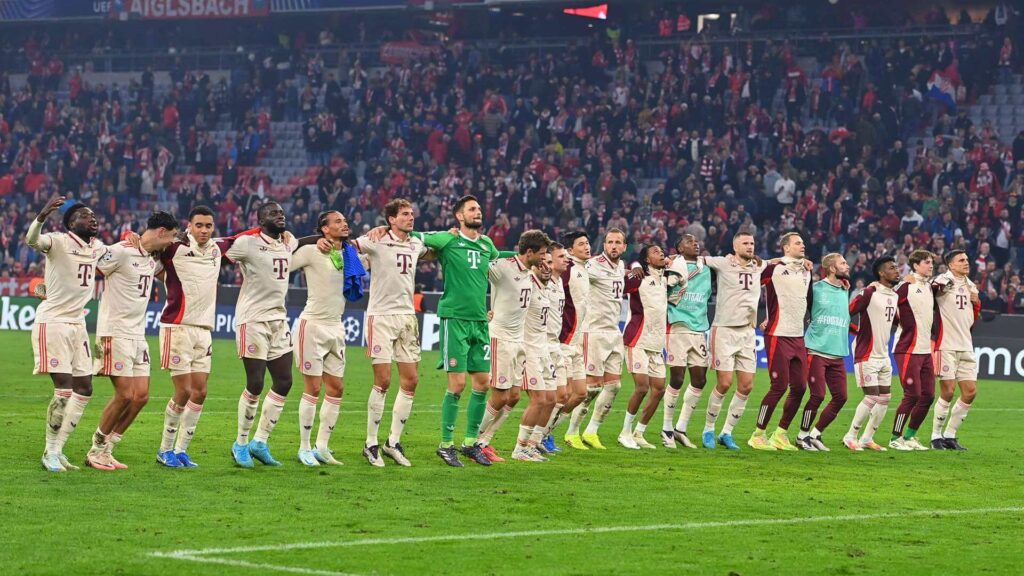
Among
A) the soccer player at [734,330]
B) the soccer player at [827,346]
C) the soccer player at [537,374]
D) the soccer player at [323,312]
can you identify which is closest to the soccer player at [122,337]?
the soccer player at [323,312]

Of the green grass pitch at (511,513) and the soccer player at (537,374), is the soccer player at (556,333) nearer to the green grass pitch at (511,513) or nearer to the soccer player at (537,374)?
the soccer player at (537,374)

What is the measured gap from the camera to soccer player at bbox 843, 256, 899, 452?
18594mm

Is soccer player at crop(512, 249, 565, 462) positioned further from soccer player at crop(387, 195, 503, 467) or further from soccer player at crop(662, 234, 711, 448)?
soccer player at crop(662, 234, 711, 448)

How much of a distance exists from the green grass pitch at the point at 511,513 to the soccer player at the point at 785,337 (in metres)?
0.82

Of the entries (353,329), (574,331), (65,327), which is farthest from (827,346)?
(353,329)

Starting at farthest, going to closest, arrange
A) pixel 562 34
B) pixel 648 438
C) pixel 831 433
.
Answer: pixel 562 34
pixel 831 433
pixel 648 438

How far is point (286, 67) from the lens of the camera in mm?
48094

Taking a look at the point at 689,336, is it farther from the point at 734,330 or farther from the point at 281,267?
the point at 281,267

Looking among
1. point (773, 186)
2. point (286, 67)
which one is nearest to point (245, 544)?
point (773, 186)

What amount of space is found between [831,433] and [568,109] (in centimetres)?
2242

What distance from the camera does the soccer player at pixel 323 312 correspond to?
47.9 ft

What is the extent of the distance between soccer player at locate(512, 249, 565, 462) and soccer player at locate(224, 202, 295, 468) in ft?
8.44

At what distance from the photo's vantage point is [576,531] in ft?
36.7

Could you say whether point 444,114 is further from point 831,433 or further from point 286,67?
point 831,433
